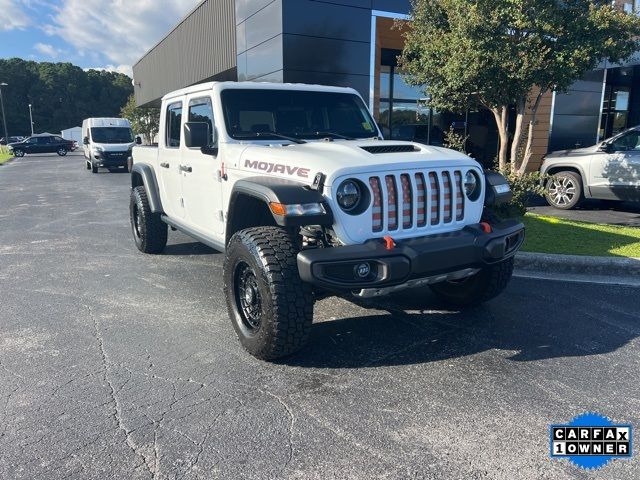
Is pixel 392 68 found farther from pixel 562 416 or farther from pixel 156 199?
pixel 562 416

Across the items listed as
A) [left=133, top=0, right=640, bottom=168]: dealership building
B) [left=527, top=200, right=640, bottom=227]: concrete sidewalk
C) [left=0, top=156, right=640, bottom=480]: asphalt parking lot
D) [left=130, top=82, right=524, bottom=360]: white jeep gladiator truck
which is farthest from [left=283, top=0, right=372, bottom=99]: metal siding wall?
[left=0, top=156, right=640, bottom=480]: asphalt parking lot

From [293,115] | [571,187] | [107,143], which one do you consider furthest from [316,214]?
[107,143]

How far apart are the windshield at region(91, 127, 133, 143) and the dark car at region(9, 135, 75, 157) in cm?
2044

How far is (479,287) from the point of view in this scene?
4367 mm

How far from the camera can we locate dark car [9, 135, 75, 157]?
3909 cm

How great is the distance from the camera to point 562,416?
113 inches

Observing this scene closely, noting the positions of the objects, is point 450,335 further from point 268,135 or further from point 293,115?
point 293,115

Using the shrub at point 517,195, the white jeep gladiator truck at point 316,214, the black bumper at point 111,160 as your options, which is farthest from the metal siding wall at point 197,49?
the white jeep gladiator truck at point 316,214

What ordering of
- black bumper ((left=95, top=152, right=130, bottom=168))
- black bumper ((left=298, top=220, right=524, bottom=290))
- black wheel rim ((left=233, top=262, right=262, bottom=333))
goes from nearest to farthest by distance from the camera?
black bumper ((left=298, top=220, right=524, bottom=290)) → black wheel rim ((left=233, top=262, right=262, bottom=333)) → black bumper ((left=95, top=152, right=130, bottom=168))

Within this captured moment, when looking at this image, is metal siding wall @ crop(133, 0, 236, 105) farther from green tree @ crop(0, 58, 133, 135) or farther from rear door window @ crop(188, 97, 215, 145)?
green tree @ crop(0, 58, 133, 135)

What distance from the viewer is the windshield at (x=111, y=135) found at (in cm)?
2147

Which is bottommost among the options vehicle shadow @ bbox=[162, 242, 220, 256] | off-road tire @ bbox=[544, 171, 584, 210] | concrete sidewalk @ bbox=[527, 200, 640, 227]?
vehicle shadow @ bbox=[162, 242, 220, 256]

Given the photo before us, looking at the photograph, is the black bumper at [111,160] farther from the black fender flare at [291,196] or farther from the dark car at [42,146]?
the dark car at [42,146]

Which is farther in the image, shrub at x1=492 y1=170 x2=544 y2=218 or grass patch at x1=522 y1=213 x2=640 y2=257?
shrub at x1=492 y1=170 x2=544 y2=218
